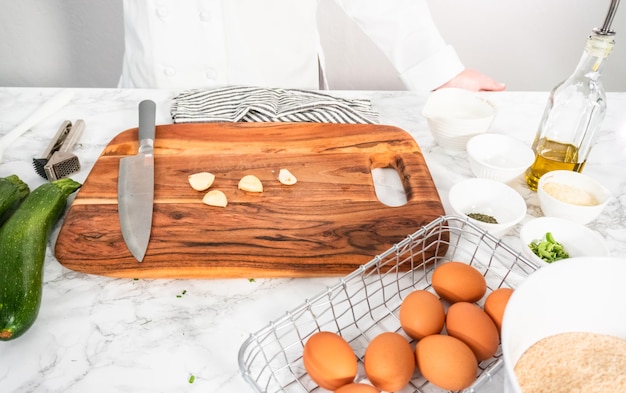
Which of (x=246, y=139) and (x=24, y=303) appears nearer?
(x=24, y=303)

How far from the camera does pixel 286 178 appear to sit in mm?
917

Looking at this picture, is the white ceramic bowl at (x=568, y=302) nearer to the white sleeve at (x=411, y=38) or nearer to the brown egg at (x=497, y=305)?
the brown egg at (x=497, y=305)

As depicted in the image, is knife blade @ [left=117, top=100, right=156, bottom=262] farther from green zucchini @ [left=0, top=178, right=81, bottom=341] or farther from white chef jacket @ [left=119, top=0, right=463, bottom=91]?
white chef jacket @ [left=119, top=0, right=463, bottom=91]

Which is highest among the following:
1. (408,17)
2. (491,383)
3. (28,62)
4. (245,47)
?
(408,17)

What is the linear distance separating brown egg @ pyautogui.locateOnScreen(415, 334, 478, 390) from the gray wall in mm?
1742

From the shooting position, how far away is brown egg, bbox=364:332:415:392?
0.55 m

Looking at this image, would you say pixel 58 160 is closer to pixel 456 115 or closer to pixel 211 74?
pixel 211 74

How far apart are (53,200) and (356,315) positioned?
0.57 metres

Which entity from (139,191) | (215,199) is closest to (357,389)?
(215,199)

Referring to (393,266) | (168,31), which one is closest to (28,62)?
(168,31)

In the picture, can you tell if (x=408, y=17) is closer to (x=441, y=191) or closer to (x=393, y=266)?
(x=441, y=191)

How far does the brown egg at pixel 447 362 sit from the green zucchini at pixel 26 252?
525 millimetres

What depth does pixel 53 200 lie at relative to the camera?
2.75ft

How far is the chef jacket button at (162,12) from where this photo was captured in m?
1.19
